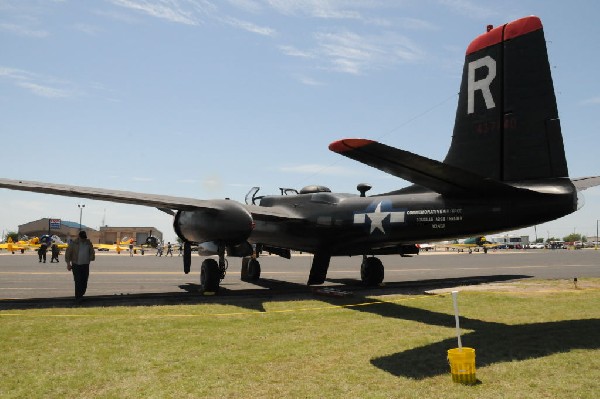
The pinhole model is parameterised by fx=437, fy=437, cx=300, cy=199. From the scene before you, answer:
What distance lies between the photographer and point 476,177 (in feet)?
31.4

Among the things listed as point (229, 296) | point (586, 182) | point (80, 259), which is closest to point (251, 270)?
point (229, 296)

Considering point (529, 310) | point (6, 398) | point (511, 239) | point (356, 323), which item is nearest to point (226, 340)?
point (356, 323)

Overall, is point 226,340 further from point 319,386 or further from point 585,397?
point 585,397

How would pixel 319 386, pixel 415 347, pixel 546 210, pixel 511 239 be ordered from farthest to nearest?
1. pixel 511 239
2. pixel 546 210
3. pixel 415 347
4. pixel 319 386

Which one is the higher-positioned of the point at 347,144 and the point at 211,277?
the point at 347,144

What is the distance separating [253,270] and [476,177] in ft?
48.6

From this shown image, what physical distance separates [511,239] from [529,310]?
154663 mm

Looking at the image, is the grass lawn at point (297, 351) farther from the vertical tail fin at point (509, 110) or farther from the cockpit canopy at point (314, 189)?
the cockpit canopy at point (314, 189)

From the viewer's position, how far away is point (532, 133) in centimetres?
1020

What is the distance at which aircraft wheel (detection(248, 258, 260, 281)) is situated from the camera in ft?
72.9

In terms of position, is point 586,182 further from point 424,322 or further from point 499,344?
point 499,344

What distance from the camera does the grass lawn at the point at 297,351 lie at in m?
5.61

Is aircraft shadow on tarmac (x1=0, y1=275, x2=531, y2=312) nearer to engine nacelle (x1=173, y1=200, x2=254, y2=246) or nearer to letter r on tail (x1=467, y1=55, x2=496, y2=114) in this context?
engine nacelle (x1=173, y1=200, x2=254, y2=246)

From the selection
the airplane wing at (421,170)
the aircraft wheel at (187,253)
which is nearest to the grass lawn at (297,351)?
the airplane wing at (421,170)
